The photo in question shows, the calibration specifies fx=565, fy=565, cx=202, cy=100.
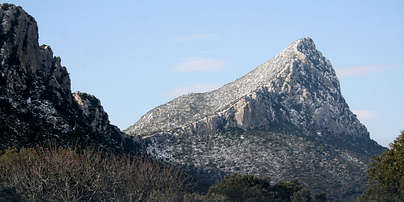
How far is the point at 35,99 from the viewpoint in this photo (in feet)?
329

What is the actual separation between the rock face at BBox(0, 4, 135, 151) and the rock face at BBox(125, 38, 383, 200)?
31.0 metres

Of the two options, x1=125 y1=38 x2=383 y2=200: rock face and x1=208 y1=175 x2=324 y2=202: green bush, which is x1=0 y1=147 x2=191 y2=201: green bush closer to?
x1=208 y1=175 x2=324 y2=202: green bush

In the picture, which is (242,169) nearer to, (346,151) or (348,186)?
(348,186)

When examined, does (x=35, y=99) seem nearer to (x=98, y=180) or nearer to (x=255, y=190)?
(x=98, y=180)

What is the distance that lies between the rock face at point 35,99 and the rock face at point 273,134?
31.0 metres

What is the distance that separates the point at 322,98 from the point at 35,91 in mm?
117828

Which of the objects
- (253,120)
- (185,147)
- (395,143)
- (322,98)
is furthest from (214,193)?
(322,98)

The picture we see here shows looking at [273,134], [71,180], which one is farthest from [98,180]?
[273,134]

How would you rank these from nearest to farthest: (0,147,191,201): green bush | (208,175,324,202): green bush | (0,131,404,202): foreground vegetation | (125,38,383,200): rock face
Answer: (0,147,191,201): green bush
(0,131,404,202): foreground vegetation
(208,175,324,202): green bush
(125,38,383,200): rock face

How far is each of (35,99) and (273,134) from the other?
82.1m

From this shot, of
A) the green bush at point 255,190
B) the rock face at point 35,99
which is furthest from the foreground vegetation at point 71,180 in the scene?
the green bush at point 255,190

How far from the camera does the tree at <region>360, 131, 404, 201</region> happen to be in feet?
287

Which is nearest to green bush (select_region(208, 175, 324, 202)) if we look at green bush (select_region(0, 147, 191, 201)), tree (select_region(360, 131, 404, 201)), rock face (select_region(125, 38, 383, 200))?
tree (select_region(360, 131, 404, 201))

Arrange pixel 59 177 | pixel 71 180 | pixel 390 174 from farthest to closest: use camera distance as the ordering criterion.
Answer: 1. pixel 390 174
2. pixel 71 180
3. pixel 59 177
